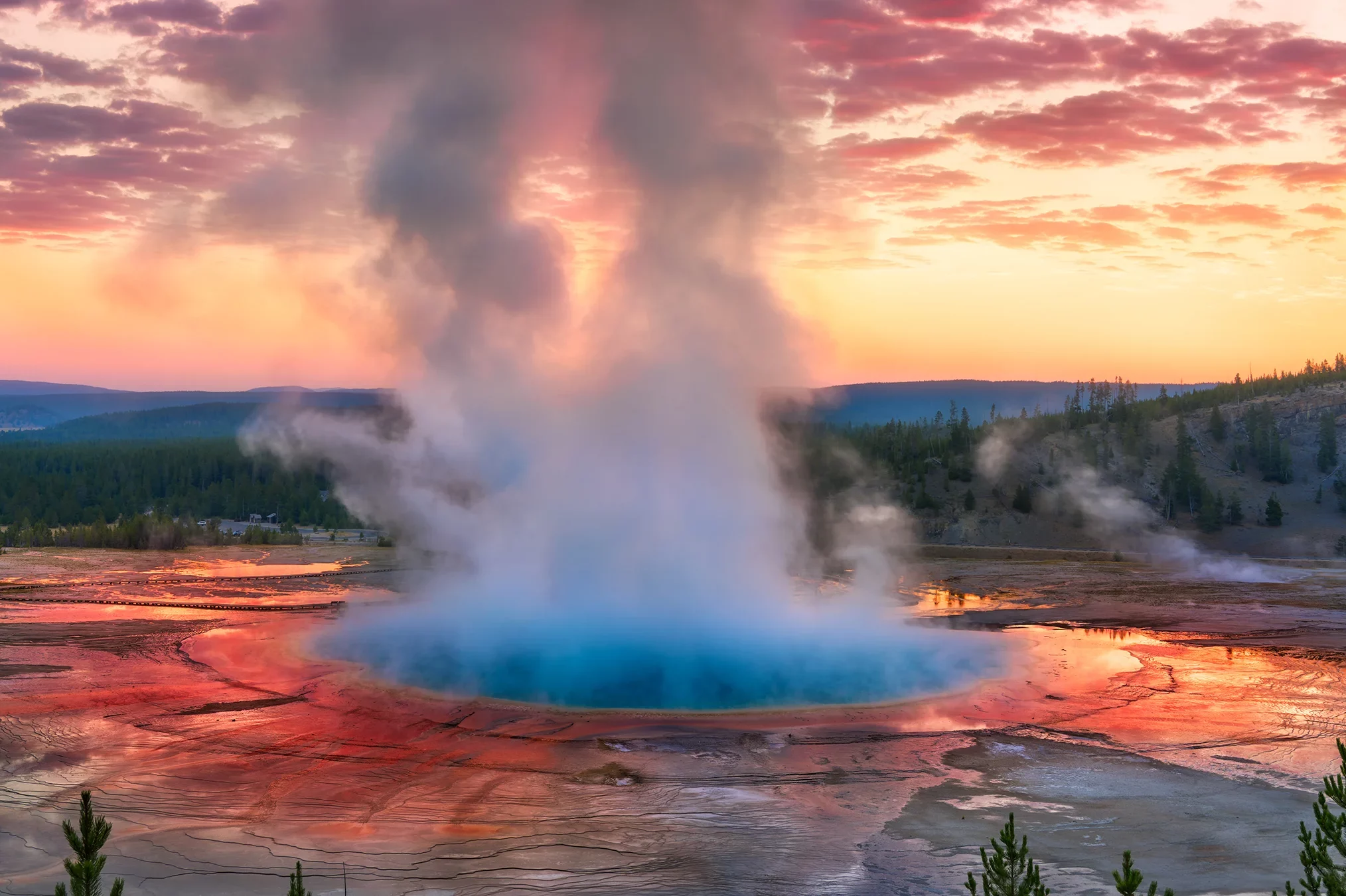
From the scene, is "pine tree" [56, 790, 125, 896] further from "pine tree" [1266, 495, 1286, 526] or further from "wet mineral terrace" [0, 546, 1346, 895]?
"pine tree" [1266, 495, 1286, 526]

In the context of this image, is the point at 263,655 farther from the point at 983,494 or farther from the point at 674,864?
the point at 983,494

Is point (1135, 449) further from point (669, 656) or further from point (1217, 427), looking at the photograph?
point (669, 656)

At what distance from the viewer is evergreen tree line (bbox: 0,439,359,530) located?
58.0 m

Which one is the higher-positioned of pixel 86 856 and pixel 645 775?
pixel 86 856

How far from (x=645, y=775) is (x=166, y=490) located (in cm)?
6557

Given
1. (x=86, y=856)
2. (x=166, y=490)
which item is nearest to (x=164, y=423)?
(x=166, y=490)

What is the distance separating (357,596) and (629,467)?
7.53 meters

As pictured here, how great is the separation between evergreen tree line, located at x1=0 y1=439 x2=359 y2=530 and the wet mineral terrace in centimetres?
3635

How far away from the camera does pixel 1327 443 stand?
48.7m

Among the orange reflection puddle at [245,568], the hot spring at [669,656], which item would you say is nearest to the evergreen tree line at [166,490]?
the orange reflection puddle at [245,568]

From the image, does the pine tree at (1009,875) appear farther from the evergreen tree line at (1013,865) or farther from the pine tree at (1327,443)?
the pine tree at (1327,443)

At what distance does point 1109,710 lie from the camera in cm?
1405

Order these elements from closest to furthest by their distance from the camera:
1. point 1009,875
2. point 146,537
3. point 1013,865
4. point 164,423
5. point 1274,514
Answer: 1. point 1013,865
2. point 1009,875
3. point 146,537
4. point 1274,514
5. point 164,423

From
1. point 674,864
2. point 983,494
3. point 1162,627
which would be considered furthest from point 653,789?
point 983,494
